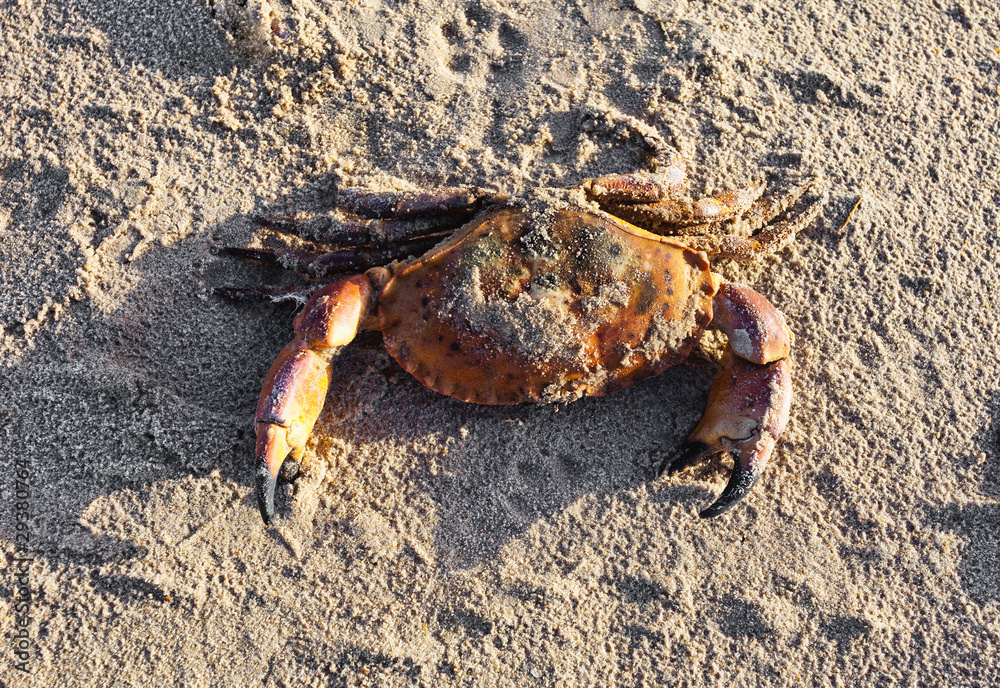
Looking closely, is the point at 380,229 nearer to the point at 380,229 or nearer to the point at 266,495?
the point at 380,229

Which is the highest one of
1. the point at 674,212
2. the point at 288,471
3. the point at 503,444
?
the point at 674,212

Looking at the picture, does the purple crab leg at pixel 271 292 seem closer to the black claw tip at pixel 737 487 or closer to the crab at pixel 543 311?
the crab at pixel 543 311

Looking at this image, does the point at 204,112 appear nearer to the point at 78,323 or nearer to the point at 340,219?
the point at 340,219

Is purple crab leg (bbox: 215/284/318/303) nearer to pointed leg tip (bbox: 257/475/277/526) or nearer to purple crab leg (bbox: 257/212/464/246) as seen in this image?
purple crab leg (bbox: 257/212/464/246)

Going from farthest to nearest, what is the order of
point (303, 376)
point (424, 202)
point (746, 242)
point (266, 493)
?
point (746, 242), point (424, 202), point (303, 376), point (266, 493)

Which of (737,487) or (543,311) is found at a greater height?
(543,311)

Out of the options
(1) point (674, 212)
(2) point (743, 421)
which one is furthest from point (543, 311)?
(2) point (743, 421)

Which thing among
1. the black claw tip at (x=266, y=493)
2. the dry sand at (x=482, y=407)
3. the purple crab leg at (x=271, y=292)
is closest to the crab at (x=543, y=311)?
the black claw tip at (x=266, y=493)
